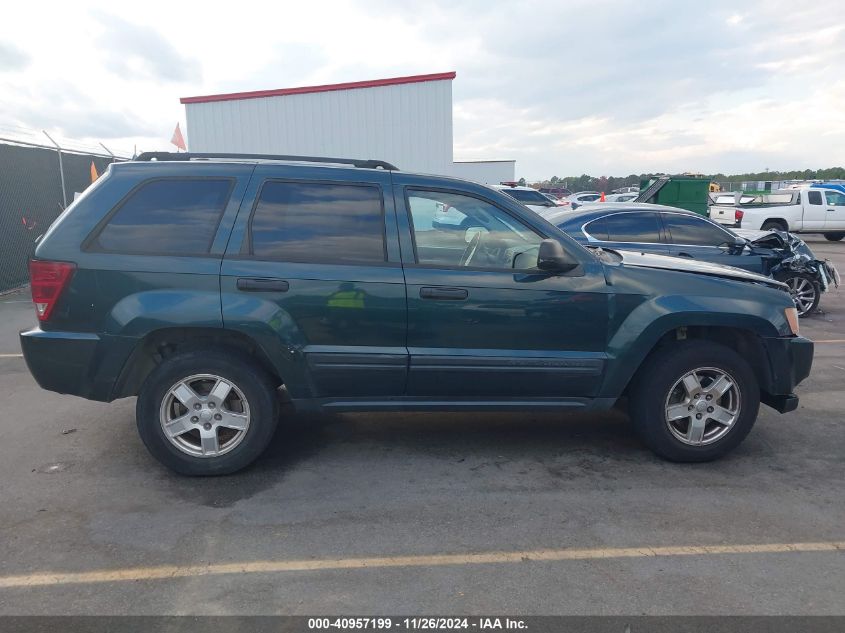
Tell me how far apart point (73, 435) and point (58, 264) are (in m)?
1.55

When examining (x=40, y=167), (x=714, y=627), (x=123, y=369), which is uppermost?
(x=40, y=167)

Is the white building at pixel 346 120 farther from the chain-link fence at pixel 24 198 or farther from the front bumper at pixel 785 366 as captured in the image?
the front bumper at pixel 785 366

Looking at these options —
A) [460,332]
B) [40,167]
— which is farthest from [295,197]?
[40,167]

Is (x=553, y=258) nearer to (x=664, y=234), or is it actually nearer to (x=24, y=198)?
(x=664, y=234)

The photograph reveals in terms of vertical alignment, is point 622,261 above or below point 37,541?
above

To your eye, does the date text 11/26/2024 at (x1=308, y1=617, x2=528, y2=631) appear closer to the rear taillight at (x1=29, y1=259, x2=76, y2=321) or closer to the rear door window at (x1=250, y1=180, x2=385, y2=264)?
the rear door window at (x1=250, y1=180, x2=385, y2=264)

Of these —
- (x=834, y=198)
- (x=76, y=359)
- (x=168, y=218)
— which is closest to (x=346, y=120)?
(x=168, y=218)

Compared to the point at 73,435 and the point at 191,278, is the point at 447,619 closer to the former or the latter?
the point at 191,278

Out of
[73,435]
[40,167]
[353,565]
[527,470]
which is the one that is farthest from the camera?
[40,167]

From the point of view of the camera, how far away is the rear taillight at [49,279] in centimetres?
387

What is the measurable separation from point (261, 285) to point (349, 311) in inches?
21.4

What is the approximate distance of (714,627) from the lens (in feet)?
8.98

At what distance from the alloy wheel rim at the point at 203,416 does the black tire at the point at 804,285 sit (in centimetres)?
818

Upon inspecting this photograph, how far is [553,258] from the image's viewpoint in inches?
156
